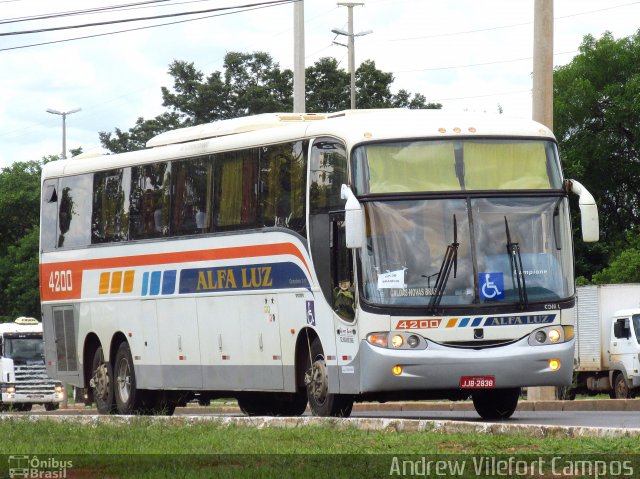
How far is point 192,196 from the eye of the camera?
70.3ft

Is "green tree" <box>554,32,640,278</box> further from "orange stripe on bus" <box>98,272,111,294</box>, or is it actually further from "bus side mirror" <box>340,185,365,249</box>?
"bus side mirror" <box>340,185,365,249</box>

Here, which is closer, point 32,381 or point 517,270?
point 517,270

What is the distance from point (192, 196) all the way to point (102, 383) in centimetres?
393

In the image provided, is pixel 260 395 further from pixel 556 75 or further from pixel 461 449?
pixel 556 75

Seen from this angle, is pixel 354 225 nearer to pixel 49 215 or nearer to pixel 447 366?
pixel 447 366

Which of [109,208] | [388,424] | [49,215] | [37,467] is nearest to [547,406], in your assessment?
[109,208]

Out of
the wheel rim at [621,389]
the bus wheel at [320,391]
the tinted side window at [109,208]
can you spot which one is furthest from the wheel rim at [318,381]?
the wheel rim at [621,389]

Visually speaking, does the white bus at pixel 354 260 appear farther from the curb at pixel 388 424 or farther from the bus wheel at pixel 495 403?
the curb at pixel 388 424

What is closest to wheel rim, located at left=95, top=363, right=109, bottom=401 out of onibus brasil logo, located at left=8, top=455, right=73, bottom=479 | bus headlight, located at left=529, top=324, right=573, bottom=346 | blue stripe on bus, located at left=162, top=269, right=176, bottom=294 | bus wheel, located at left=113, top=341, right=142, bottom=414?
bus wheel, located at left=113, top=341, right=142, bottom=414

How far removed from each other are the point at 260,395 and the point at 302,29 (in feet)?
34.7

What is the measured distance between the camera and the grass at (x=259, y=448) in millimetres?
11203

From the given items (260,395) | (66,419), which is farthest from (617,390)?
(66,419)

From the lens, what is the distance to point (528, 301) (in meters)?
17.9

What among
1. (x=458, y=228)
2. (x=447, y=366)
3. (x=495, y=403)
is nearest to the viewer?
(x=447, y=366)
